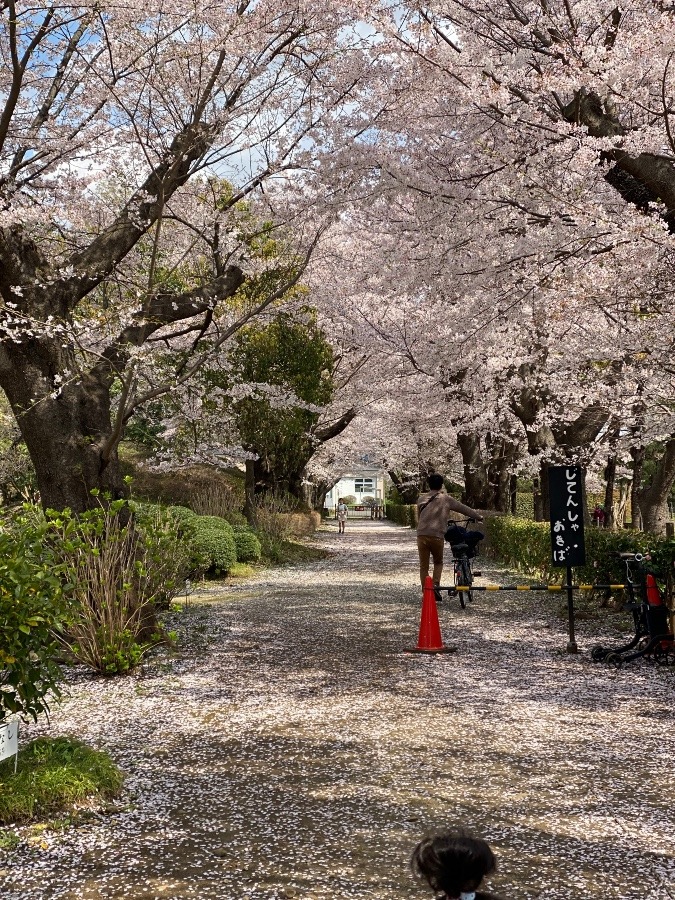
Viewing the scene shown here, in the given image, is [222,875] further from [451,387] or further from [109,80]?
[451,387]

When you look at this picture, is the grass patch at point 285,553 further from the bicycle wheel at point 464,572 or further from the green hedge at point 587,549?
the bicycle wheel at point 464,572

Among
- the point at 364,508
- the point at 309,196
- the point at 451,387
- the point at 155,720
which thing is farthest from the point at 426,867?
the point at 364,508

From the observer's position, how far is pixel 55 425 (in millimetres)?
7855

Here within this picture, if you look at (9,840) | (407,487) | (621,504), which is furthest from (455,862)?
(407,487)

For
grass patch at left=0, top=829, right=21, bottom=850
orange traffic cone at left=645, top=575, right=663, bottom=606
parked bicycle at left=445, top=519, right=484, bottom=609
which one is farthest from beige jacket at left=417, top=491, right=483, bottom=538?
grass patch at left=0, top=829, right=21, bottom=850

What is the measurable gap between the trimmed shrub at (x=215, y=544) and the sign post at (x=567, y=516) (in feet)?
23.7

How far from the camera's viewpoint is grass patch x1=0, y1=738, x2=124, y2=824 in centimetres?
374

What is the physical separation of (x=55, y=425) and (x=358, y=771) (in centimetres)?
482

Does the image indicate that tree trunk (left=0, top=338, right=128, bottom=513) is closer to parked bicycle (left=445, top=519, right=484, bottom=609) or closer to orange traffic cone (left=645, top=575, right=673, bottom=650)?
orange traffic cone (left=645, top=575, right=673, bottom=650)

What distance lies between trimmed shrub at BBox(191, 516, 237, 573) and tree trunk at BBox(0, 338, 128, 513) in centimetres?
617

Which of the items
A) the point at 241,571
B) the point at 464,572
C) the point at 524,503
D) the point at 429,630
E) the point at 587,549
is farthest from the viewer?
the point at 524,503

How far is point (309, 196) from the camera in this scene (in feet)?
35.9

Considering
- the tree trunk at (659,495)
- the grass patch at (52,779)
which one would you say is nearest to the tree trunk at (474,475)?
the tree trunk at (659,495)

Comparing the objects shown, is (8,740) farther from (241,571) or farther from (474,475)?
(474,475)
